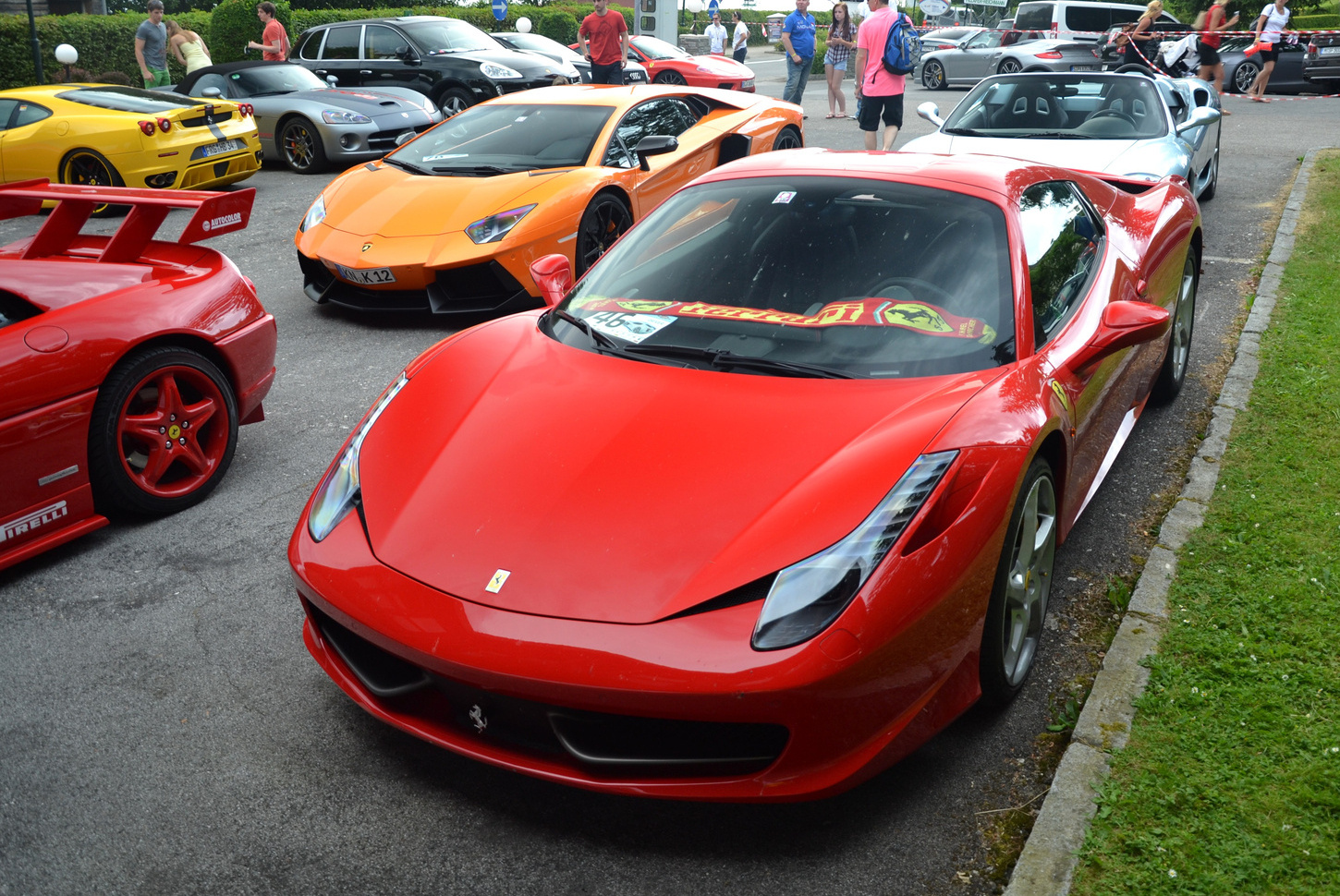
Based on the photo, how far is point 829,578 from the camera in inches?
87.7

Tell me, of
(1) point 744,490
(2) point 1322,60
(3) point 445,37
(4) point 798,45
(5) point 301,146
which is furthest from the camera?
(2) point 1322,60

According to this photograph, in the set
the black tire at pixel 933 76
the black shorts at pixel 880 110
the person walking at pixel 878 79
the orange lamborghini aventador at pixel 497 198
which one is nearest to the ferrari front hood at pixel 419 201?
the orange lamborghini aventador at pixel 497 198

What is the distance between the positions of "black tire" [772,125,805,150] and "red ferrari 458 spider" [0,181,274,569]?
563 centimetres

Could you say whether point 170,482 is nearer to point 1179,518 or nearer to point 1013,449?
point 1013,449

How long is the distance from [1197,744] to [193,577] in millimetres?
3048

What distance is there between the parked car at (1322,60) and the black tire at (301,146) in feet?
57.0

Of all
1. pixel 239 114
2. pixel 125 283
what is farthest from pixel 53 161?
pixel 125 283

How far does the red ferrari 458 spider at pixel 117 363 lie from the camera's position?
3.53m

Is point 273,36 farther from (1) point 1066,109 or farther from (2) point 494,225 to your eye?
(1) point 1066,109

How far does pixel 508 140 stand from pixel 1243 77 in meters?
18.4

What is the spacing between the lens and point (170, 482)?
164 inches

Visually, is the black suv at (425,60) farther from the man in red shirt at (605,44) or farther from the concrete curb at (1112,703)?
the concrete curb at (1112,703)

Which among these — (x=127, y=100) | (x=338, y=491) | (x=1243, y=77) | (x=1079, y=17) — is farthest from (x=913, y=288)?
(x=1079, y=17)

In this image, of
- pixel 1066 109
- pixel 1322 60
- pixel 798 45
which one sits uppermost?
pixel 1066 109
